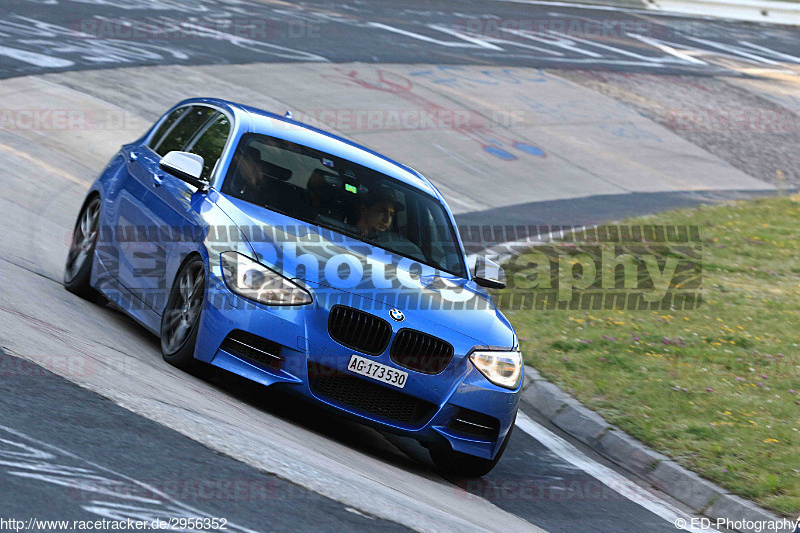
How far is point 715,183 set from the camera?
2181cm

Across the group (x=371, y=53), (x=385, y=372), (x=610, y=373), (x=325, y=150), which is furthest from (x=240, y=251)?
(x=371, y=53)

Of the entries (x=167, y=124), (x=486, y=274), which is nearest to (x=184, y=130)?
(x=167, y=124)

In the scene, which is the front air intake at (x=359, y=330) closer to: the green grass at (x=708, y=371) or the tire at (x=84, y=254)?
the green grass at (x=708, y=371)

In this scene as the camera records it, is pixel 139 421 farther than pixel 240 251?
No

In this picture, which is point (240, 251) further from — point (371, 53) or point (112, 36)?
point (371, 53)

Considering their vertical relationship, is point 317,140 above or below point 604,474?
above

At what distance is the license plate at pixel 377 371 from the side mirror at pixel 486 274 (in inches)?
66.5

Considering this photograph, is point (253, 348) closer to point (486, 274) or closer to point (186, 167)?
point (186, 167)

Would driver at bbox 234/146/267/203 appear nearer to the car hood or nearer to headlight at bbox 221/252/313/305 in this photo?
the car hood

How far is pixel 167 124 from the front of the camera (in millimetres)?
9055

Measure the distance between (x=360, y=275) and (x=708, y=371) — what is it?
4.37 metres

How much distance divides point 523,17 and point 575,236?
21.5 meters

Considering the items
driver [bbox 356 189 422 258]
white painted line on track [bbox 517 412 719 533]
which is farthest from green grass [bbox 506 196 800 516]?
driver [bbox 356 189 422 258]

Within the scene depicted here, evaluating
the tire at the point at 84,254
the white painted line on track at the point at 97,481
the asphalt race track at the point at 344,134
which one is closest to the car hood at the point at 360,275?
the asphalt race track at the point at 344,134
